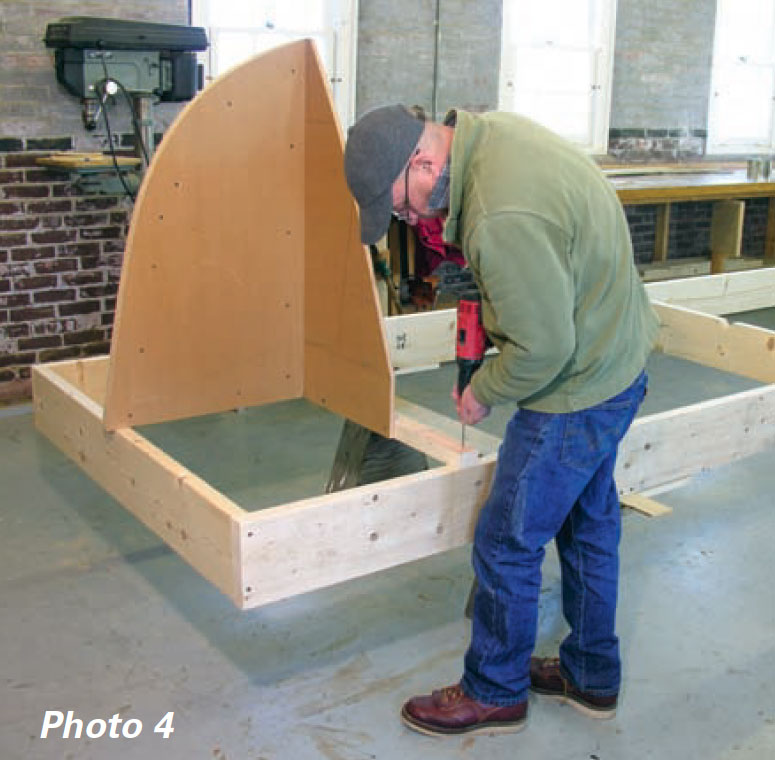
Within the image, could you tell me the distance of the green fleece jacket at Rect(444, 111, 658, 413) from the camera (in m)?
1.76

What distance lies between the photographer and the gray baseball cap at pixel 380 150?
1831mm

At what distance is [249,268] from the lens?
9.45 ft

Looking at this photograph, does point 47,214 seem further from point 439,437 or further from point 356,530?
point 356,530

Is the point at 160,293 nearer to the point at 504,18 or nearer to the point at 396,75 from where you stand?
the point at 396,75

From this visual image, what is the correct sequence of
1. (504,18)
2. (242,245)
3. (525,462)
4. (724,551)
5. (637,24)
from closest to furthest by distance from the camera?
(525,462) < (242,245) < (724,551) < (504,18) < (637,24)

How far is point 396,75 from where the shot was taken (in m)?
5.76

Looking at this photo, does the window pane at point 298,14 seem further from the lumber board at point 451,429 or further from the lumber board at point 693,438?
the lumber board at point 693,438

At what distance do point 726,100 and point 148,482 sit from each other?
671cm

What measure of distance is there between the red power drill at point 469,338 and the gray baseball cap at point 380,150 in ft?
1.23

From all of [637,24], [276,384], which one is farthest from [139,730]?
[637,24]

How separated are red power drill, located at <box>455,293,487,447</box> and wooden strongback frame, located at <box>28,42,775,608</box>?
25 cm

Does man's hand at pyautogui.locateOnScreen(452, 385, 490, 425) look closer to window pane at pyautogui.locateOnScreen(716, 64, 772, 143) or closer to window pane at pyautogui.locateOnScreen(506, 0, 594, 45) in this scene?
window pane at pyautogui.locateOnScreen(506, 0, 594, 45)

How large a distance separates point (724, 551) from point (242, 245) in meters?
1.75

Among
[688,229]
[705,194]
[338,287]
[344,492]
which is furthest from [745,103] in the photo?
[344,492]
